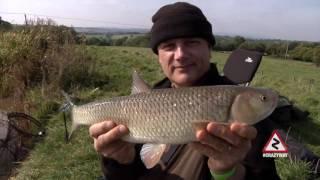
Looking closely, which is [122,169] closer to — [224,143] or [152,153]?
[152,153]

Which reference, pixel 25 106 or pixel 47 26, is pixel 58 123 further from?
pixel 47 26

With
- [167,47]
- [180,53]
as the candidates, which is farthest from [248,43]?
[180,53]

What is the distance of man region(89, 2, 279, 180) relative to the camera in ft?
7.52

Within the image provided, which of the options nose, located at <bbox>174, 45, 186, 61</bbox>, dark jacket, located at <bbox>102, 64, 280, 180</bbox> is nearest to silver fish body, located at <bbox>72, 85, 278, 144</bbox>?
dark jacket, located at <bbox>102, 64, 280, 180</bbox>

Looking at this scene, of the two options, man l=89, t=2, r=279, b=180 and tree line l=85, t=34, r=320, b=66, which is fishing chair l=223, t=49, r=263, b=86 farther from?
tree line l=85, t=34, r=320, b=66

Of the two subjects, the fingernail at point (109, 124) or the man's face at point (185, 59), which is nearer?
the fingernail at point (109, 124)

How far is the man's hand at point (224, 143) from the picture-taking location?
7.11 feet

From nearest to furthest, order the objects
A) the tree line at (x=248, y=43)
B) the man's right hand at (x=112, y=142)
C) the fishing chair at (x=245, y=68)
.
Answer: the man's right hand at (x=112, y=142)
the fishing chair at (x=245, y=68)
the tree line at (x=248, y=43)

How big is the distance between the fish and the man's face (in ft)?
1.97

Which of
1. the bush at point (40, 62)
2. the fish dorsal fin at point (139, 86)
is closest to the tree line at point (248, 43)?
the bush at point (40, 62)

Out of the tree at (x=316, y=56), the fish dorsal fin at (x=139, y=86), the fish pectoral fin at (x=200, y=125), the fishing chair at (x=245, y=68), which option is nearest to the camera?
the fish pectoral fin at (x=200, y=125)

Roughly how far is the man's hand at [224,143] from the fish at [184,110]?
3 centimetres

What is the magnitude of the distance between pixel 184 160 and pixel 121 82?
9.72 meters

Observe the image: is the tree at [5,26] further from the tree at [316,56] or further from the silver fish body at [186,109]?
the tree at [316,56]
